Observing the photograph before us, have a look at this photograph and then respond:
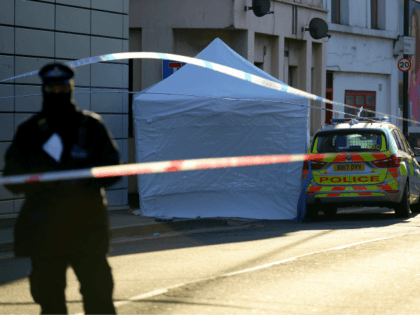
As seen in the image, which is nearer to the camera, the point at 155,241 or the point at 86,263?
the point at 86,263

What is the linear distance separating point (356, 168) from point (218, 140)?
2.45 metres

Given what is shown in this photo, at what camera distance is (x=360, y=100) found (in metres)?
28.8

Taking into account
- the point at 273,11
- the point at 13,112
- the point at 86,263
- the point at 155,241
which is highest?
the point at 273,11

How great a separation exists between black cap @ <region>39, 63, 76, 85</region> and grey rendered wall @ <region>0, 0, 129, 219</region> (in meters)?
8.85

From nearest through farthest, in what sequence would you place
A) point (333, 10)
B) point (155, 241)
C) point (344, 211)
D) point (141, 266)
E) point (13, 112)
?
point (141, 266) < point (155, 241) < point (13, 112) < point (344, 211) < point (333, 10)

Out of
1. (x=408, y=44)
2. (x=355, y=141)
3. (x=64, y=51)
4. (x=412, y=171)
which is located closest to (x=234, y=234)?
(x=355, y=141)

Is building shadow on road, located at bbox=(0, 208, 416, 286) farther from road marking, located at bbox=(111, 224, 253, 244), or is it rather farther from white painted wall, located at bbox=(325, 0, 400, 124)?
white painted wall, located at bbox=(325, 0, 400, 124)

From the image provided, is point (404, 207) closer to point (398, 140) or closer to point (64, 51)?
point (398, 140)

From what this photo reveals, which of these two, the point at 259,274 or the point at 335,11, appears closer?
the point at 259,274

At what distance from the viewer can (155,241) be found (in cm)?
1067

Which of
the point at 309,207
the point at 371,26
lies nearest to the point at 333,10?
the point at 371,26

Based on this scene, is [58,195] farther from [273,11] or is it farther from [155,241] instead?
[273,11]

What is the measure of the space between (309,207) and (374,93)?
16.9m

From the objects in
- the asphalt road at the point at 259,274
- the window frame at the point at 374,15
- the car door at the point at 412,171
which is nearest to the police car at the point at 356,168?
the car door at the point at 412,171
